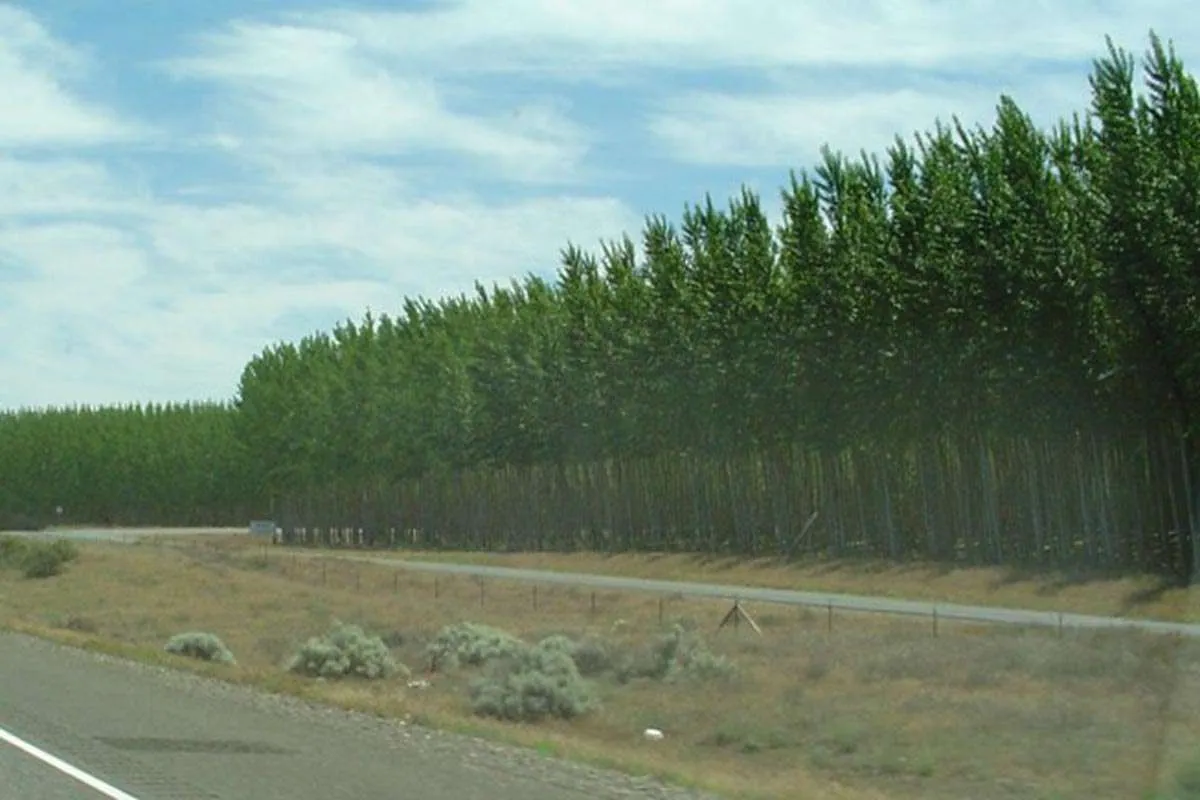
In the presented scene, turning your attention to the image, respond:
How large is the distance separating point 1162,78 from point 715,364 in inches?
1020

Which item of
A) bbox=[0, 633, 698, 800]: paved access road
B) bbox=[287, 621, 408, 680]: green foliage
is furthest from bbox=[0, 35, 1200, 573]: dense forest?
bbox=[0, 633, 698, 800]: paved access road

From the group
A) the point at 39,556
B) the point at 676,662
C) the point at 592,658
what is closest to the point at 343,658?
the point at 592,658

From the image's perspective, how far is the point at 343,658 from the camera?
112 ft

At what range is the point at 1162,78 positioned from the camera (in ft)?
162

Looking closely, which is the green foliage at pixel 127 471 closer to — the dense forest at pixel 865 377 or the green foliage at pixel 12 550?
the dense forest at pixel 865 377

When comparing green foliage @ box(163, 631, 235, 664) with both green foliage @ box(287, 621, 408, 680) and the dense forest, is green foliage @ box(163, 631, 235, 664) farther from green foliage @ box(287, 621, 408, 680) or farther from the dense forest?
the dense forest

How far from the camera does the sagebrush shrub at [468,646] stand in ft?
126

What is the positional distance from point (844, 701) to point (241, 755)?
16325 millimetres

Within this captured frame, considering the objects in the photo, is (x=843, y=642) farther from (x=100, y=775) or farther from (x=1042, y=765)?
(x=100, y=775)

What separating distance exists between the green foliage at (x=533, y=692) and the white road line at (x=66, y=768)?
11.6 m

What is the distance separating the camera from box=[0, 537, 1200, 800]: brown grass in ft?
73.0

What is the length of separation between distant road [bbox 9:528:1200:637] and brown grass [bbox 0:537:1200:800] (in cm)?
176

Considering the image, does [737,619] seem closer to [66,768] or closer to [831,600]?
[831,600]

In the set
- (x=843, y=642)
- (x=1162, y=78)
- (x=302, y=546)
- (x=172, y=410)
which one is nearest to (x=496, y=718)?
(x=843, y=642)
